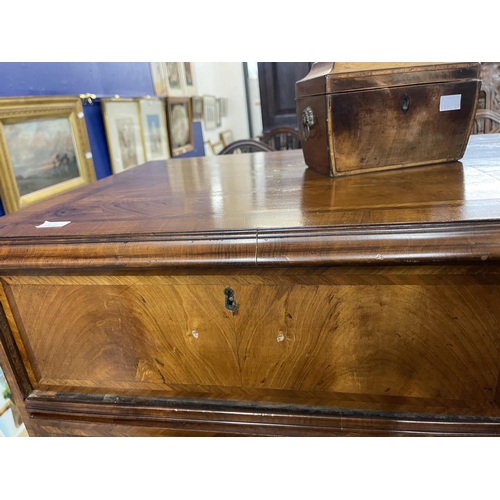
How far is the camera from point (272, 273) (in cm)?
42

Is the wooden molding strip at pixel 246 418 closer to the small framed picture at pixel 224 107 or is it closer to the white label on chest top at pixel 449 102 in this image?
the white label on chest top at pixel 449 102

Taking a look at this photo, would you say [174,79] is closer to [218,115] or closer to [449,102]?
[218,115]

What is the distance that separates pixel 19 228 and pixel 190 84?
79.1 inches

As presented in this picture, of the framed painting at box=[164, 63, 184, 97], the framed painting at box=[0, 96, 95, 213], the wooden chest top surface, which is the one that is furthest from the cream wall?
the wooden chest top surface

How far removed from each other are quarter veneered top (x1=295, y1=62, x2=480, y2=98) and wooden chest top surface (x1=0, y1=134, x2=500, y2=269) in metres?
0.12

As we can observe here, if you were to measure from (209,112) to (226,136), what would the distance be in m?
0.41

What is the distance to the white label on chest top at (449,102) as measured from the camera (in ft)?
1.82

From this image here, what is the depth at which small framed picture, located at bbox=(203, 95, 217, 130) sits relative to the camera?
2.59 meters

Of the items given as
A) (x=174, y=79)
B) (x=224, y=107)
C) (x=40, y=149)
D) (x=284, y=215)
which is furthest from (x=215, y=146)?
(x=284, y=215)

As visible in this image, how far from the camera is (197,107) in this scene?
2.34m

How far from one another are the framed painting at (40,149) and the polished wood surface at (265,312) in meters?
0.43

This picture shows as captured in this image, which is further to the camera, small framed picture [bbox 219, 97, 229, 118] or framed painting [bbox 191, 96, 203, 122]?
small framed picture [bbox 219, 97, 229, 118]

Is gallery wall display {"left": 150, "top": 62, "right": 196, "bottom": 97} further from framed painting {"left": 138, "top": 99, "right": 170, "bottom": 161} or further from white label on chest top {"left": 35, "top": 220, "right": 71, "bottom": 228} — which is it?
white label on chest top {"left": 35, "top": 220, "right": 71, "bottom": 228}

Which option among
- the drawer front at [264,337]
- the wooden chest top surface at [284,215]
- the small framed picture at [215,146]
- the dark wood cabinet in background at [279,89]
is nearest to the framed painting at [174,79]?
the dark wood cabinet in background at [279,89]
